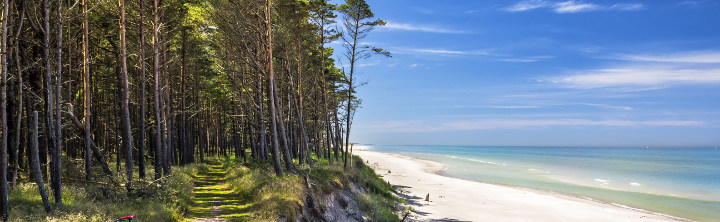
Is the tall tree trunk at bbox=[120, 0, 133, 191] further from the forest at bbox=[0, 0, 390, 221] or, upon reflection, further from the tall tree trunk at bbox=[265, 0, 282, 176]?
the tall tree trunk at bbox=[265, 0, 282, 176]

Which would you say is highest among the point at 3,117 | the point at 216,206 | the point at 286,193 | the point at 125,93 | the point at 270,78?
the point at 270,78

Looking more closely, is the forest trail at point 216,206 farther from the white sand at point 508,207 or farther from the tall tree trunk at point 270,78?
the white sand at point 508,207

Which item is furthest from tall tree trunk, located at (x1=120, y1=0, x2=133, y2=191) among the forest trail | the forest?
the forest trail

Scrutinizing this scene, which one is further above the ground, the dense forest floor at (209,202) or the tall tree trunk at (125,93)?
the tall tree trunk at (125,93)

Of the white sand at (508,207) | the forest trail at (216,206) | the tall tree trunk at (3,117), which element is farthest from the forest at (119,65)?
the white sand at (508,207)

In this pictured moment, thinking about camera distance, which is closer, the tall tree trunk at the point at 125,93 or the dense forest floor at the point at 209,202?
the dense forest floor at the point at 209,202

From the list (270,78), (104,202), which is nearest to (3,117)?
(104,202)

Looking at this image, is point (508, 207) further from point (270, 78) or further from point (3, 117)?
point (3, 117)

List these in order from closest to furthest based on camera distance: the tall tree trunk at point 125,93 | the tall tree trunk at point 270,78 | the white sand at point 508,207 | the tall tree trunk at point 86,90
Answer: the tall tree trunk at point 86,90, the tall tree trunk at point 125,93, the tall tree trunk at point 270,78, the white sand at point 508,207

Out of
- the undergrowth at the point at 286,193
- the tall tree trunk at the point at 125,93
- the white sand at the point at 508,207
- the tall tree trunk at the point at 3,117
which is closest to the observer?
the tall tree trunk at the point at 3,117

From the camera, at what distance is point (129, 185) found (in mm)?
11891

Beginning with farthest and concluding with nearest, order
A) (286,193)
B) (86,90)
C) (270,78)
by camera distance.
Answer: (270,78) → (286,193) → (86,90)

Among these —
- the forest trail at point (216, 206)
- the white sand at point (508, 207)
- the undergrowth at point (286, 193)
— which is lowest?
the white sand at point (508, 207)

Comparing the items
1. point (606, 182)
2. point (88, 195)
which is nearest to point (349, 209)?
point (88, 195)
